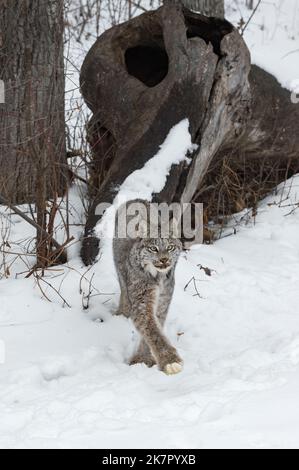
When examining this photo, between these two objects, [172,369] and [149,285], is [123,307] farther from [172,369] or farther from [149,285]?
[172,369]

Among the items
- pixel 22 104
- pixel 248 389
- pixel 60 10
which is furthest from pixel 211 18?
pixel 248 389

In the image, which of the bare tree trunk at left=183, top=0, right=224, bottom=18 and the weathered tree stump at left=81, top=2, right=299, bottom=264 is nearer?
the weathered tree stump at left=81, top=2, right=299, bottom=264

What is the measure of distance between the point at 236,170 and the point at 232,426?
4.06 meters

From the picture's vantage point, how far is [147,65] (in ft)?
22.2

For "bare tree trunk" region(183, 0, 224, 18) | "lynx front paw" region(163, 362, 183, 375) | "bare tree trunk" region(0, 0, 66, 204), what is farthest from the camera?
"bare tree trunk" region(183, 0, 224, 18)

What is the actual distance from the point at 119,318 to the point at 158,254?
843mm

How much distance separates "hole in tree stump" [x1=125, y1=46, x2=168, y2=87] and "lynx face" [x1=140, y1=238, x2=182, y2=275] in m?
2.44

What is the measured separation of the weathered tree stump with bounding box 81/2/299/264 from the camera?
5.94 metres

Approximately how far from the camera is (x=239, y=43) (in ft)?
20.4

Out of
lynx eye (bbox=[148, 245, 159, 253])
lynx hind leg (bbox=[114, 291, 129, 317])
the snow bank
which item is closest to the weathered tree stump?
lynx hind leg (bbox=[114, 291, 129, 317])

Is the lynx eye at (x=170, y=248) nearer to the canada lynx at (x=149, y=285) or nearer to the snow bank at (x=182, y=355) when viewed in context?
the canada lynx at (x=149, y=285)

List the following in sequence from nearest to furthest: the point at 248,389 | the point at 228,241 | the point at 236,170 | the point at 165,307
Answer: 1. the point at 248,389
2. the point at 165,307
3. the point at 228,241
4. the point at 236,170

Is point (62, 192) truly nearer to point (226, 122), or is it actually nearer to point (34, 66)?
point (34, 66)

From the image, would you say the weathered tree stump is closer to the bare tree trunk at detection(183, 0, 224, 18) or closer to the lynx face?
the bare tree trunk at detection(183, 0, 224, 18)
